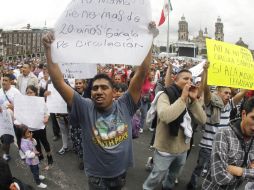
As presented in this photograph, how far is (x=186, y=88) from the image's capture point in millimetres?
3811

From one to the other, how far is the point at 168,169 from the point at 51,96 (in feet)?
9.39

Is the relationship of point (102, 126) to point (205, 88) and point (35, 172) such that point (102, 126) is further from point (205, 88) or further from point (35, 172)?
point (35, 172)

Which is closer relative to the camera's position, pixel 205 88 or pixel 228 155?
pixel 228 155

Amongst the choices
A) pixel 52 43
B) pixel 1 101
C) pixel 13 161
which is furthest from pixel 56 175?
pixel 52 43

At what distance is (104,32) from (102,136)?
85 cm

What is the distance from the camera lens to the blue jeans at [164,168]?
4.36m

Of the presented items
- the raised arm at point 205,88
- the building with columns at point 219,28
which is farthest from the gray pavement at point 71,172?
the building with columns at point 219,28

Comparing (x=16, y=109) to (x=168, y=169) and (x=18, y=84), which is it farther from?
(x=18, y=84)

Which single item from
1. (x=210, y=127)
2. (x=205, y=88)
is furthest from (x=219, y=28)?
(x=205, y=88)

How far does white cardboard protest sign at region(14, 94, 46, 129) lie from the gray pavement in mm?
895

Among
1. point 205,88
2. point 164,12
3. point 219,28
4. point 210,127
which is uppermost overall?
point 219,28

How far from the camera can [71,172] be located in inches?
230

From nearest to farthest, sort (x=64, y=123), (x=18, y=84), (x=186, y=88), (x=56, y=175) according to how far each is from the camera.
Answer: (x=186, y=88)
(x=56, y=175)
(x=64, y=123)
(x=18, y=84)

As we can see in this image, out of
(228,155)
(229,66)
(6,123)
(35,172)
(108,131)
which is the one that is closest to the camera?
(228,155)
